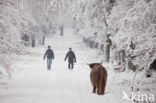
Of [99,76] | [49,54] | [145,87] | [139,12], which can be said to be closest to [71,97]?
[99,76]

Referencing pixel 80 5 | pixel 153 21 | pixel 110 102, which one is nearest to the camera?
pixel 153 21

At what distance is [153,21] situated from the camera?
26.4 feet

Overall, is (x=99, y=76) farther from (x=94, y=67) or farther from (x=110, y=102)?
(x=110, y=102)

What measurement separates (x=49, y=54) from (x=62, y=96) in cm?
917

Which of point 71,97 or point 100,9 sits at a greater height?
point 100,9

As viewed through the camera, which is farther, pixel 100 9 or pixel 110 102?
pixel 100 9

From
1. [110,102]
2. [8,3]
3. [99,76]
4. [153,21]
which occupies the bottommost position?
[110,102]

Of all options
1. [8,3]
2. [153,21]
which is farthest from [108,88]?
[8,3]

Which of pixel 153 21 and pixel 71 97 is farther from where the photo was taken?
pixel 71 97

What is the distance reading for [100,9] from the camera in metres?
15.9

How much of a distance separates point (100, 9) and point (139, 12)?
26.2 feet

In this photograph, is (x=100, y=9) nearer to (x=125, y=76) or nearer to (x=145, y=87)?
(x=125, y=76)

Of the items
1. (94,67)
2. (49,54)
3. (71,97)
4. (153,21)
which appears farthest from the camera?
(49,54)

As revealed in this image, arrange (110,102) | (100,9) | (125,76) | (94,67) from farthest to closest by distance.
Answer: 1. (100,9)
2. (125,76)
3. (94,67)
4. (110,102)
